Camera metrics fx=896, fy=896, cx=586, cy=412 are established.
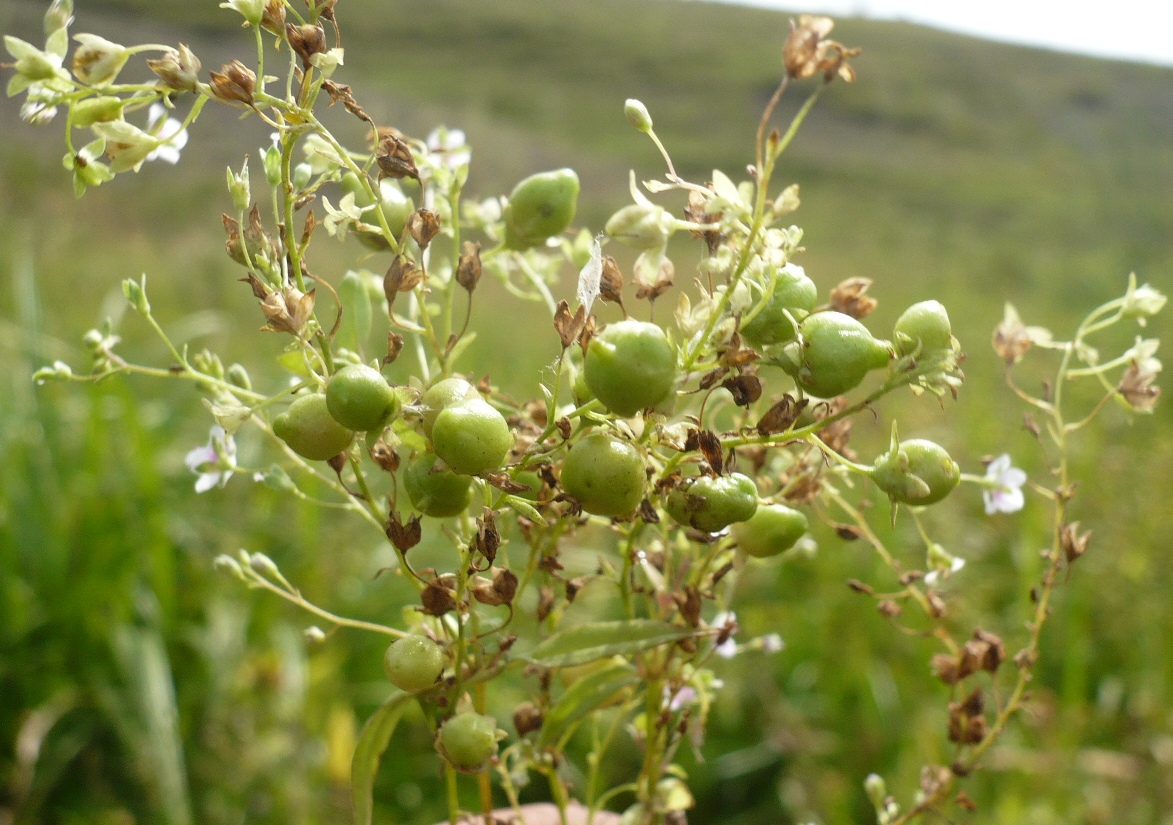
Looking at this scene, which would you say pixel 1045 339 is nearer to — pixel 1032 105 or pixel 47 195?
pixel 47 195

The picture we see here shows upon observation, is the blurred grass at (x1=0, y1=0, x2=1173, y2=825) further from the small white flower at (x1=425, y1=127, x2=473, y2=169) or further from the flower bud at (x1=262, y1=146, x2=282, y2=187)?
the flower bud at (x1=262, y1=146, x2=282, y2=187)

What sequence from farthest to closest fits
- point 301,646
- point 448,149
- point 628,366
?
1. point 301,646
2. point 448,149
3. point 628,366

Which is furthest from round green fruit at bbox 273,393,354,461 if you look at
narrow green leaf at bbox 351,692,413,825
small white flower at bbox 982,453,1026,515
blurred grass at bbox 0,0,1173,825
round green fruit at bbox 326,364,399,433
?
blurred grass at bbox 0,0,1173,825

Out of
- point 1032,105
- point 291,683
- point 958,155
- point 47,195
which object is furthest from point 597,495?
point 1032,105

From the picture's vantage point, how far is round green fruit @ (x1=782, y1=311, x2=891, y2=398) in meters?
0.30

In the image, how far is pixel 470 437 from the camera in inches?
12.0

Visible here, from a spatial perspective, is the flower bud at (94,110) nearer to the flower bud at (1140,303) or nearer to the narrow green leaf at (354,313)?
the narrow green leaf at (354,313)

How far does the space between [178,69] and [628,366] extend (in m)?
0.19

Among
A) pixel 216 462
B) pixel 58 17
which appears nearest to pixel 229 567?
pixel 216 462

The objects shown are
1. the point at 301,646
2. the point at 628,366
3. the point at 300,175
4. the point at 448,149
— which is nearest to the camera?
the point at 628,366

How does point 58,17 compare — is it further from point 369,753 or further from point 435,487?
point 369,753

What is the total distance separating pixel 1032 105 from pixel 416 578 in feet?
63.3

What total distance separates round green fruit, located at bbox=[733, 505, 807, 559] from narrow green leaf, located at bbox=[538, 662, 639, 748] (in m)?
0.10

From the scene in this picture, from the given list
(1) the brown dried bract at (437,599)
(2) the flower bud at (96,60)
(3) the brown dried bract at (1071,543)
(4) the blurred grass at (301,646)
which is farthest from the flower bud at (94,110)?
(4) the blurred grass at (301,646)
